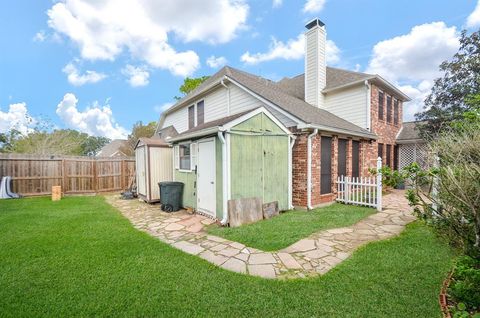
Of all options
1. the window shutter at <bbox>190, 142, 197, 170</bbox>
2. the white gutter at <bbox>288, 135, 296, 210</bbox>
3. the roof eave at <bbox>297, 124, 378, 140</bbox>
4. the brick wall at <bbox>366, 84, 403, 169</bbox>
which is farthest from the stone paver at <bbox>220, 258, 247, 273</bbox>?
the brick wall at <bbox>366, 84, 403, 169</bbox>

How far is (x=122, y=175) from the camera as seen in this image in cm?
1285

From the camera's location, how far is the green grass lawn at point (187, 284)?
2484 mm

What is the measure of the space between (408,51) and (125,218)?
16.1 meters

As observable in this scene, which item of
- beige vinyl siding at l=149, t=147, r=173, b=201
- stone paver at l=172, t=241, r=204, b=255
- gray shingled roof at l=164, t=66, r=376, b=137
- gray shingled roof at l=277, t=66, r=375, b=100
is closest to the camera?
stone paver at l=172, t=241, r=204, b=255

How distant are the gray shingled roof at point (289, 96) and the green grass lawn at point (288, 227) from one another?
9.24ft

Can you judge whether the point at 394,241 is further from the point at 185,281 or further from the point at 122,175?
the point at 122,175

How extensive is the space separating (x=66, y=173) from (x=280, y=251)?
11963 mm

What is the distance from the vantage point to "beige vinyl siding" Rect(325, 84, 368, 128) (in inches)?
418

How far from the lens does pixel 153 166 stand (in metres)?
9.12

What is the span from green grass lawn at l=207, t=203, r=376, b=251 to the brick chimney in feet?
21.8

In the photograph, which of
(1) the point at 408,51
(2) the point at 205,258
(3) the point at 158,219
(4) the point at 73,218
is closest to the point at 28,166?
(4) the point at 73,218

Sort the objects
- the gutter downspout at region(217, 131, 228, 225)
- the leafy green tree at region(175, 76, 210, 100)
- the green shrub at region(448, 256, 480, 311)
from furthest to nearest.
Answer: the leafy green tree at region(175, 76, 210, 100), the gutter downspout at region(217, 131, 228, 225), the green shrub at region(448, 256, 480, 311)

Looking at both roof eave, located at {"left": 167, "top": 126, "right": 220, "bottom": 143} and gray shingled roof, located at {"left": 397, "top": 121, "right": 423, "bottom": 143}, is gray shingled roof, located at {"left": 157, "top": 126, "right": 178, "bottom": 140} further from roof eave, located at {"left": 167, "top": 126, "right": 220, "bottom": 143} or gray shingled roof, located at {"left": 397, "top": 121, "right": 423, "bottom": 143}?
gray shingled roof, located at {"left": 397, "top": 121, "right": 423, "bottom": 143}

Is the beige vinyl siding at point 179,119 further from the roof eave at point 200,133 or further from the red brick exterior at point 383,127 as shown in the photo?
the red brick exterior at point 383,127
